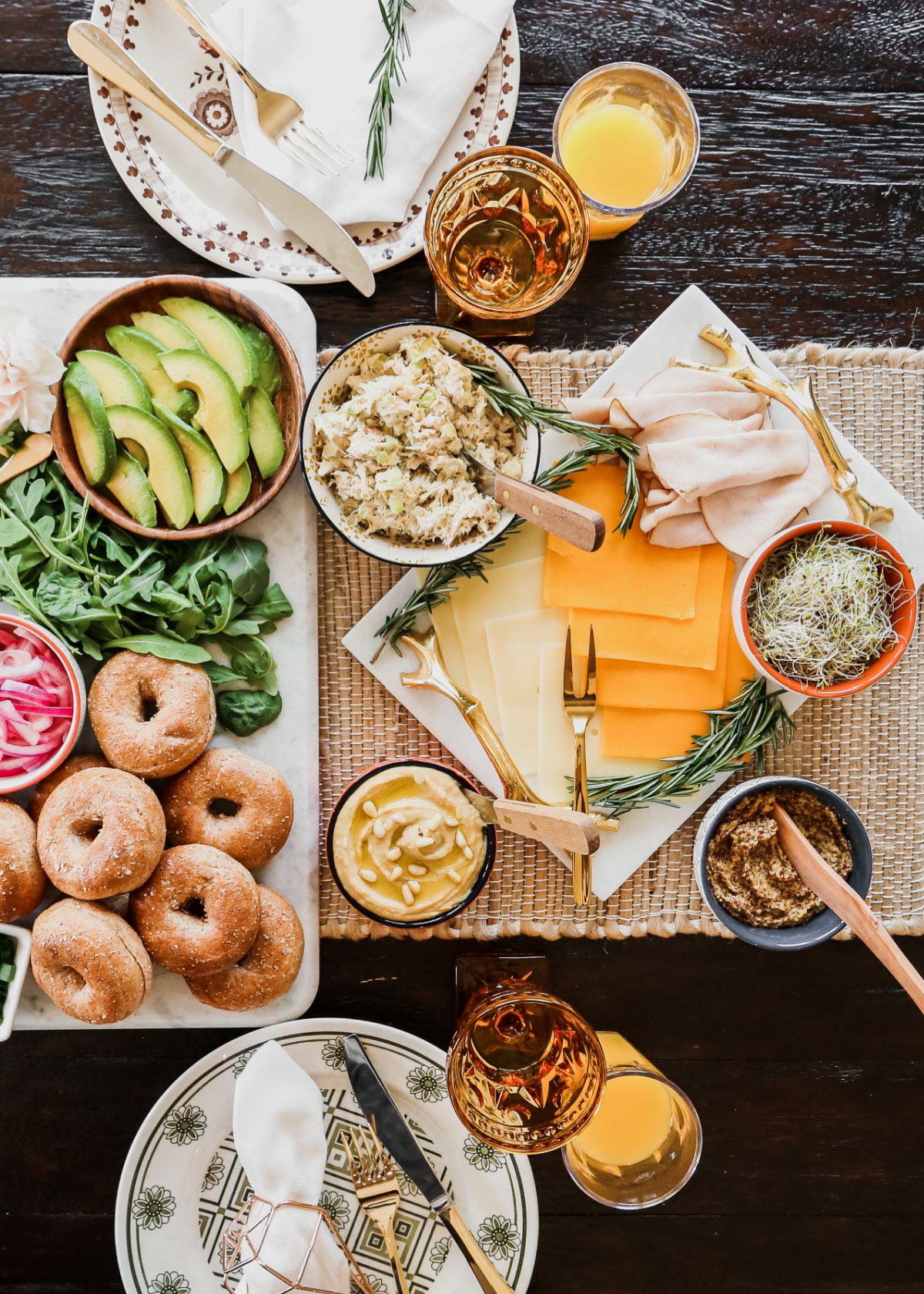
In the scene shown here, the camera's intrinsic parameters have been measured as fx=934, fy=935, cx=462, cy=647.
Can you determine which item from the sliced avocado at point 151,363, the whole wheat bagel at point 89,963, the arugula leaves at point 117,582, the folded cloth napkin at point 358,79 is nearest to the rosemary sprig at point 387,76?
the folded cloth napkin at point 358,79

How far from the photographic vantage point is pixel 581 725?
5.38 ft

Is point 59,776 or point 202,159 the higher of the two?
point 202,159

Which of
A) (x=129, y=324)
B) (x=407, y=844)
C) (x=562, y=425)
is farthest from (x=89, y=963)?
(x=562, y=425)

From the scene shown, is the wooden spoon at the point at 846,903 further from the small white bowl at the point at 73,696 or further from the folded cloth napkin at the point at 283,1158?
the small white bowl at the point at 73,696

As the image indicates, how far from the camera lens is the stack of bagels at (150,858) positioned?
4.56ft

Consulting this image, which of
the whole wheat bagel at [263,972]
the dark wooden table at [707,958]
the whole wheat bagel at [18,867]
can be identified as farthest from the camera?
the dark wooden table at [707,958]

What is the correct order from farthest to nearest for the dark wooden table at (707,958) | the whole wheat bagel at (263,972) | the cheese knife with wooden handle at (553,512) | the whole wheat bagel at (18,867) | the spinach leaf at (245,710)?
the dark wooden table at (707,958)
the spinach leaf at (245,710)
the whole wheat bagel at (263,972)
the whole wheat bagel at (18,867)
the cheese knife with wooden handle at (553,512)

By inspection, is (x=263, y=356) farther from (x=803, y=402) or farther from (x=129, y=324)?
(x=803, y=402)

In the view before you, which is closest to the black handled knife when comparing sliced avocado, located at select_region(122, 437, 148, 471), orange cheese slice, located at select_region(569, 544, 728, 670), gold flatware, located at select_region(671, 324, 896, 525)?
orange cheese slice, located at select_region(569, 544, 728, 670)

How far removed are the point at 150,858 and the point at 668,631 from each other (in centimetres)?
93

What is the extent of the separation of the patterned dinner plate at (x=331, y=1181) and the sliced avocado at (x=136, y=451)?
100 cm

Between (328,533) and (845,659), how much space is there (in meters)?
0.93

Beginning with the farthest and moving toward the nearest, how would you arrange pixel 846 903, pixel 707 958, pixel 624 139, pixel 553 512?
1. pixel 707 958
2. pixel 624 139
3. pixel 846 903
4. pixel 553 512

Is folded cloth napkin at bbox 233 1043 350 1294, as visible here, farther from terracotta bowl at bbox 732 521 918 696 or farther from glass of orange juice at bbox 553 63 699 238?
glass of orange juice at bbox 553 63 699 238
